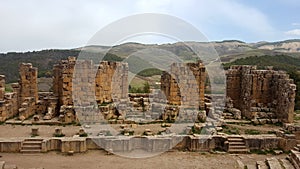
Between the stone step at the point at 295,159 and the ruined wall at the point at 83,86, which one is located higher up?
the ruined wall at the point at 83,86

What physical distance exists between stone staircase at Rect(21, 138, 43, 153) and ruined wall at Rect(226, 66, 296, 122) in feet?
37.8

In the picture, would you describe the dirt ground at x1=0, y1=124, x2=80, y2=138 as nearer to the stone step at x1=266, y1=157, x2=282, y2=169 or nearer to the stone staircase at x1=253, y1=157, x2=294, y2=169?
the stone staircase at x1=253, y1=157, x2=294, y2=169

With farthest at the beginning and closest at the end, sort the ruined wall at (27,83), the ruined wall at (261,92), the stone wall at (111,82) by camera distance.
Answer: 1. the ruined wall at (27,83)
2. the stone wall at (111,82)
3. the ruined wall at (261,92)

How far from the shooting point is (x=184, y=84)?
17.1 meters

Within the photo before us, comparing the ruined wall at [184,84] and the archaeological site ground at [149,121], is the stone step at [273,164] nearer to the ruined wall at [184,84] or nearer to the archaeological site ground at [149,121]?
the archaeological site ground at [149,121]

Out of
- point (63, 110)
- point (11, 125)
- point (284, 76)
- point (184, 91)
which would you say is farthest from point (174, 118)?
point (11, 125)

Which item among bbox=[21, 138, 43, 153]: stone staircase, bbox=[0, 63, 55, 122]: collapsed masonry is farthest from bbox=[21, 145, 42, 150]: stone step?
bbox=[0, 63, 55, 122]: collapsed masonry

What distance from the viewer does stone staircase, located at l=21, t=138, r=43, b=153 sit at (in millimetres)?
11703

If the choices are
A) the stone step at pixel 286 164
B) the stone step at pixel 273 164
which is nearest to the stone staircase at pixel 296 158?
the stone step at pixel 286 164

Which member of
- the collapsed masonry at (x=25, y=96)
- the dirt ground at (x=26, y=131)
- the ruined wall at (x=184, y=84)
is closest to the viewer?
the dirt ground at (x=26, y=131)

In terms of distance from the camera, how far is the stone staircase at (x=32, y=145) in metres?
11.7

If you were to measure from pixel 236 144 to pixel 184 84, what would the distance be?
5186 mm

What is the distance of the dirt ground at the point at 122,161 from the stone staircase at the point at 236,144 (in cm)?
43

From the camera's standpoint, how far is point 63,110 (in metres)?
16.2
